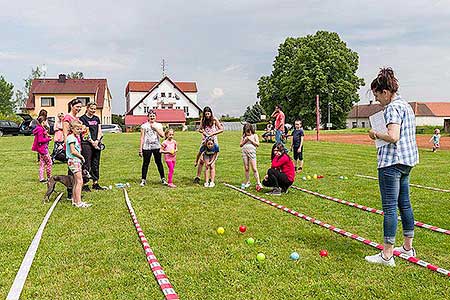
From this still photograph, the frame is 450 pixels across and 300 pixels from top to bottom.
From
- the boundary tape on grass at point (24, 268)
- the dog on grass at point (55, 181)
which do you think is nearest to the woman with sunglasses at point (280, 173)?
the dog on grass at point (55, 181)

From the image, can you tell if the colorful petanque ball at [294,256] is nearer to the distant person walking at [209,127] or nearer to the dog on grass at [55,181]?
the dog on grass at [55,181]

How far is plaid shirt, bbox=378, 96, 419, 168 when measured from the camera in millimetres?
4383

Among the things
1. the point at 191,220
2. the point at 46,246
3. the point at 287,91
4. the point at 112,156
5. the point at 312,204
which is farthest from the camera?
the point at 287,91

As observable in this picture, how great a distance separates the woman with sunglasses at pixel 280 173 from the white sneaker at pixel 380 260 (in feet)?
13.1

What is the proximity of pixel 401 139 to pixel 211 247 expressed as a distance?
2.41m

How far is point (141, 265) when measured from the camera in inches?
181

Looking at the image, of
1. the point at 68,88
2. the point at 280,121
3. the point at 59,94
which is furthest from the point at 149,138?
Result: the point at 68,88

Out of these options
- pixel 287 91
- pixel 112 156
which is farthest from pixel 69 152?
pixel 287 91

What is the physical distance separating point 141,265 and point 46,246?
143 centimetres

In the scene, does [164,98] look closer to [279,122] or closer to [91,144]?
[279,122]

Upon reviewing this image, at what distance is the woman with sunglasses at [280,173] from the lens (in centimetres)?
865

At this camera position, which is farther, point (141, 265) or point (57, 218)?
point (57, 218)

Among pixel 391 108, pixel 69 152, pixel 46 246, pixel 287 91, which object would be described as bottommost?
pixel 46 246

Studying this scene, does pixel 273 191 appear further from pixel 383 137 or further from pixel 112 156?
pixel 112 156
